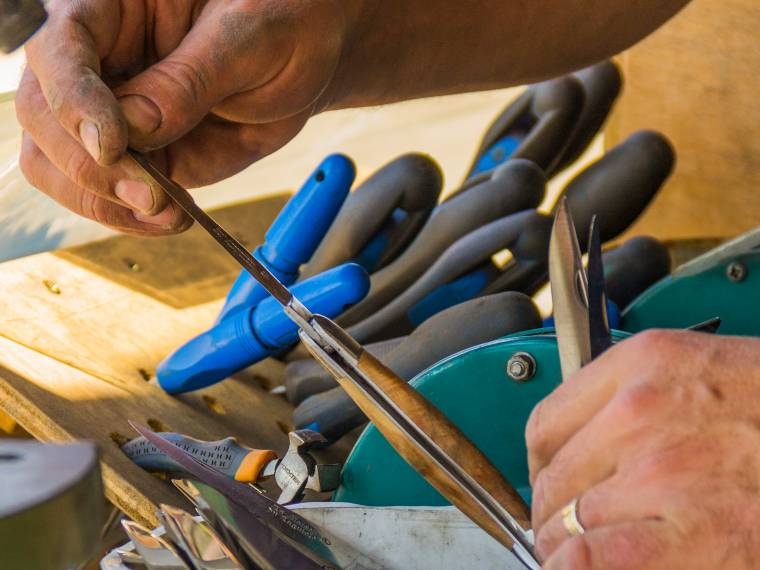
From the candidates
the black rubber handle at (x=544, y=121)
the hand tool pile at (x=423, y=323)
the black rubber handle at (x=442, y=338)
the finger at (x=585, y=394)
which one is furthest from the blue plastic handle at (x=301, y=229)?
the finger at (x=585, y=394)

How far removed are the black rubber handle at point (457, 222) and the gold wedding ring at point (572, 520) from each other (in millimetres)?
381

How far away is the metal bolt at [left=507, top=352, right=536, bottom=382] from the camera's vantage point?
0.41 meters

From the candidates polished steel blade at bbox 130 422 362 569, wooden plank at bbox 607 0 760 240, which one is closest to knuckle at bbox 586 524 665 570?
polished steel blade at bbox 130 422 362 569

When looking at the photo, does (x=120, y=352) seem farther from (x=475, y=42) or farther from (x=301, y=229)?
(x=475, y=42)

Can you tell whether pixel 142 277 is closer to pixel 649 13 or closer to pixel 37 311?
pixel 37 311

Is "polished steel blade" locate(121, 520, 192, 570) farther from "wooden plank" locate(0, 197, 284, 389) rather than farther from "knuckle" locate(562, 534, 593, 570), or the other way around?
"wooden plank" locate(0, 197, 284, 389)

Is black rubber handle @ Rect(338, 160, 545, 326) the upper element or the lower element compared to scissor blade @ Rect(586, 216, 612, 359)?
lower

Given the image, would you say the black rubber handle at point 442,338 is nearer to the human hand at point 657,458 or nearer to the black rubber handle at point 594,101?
the human hand at point 657,458

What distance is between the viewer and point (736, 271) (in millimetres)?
565

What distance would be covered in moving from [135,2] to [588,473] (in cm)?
32

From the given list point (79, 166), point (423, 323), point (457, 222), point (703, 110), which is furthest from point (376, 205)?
point (703, 110)

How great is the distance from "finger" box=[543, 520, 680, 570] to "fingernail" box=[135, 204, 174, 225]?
0.27m

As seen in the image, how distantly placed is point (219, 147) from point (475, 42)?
0.21 meters

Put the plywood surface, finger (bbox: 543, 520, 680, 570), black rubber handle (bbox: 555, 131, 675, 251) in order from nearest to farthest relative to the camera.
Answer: finger (bbox: 543, 520, 680, 570) → the plywood surface → black rubber handle (bbox: 555, 131, 675, 251)
